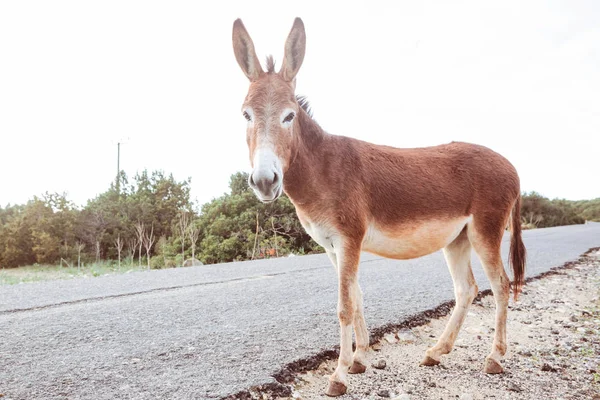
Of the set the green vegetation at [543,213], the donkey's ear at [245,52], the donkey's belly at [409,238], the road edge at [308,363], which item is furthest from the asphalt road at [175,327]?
the green vegetation at [543,213]

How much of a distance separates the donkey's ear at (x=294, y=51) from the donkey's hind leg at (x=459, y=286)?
200 cm

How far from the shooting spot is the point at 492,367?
11.5 ft

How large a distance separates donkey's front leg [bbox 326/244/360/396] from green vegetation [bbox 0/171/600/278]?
493 inches

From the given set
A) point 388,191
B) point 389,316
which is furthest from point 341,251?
point 389,316

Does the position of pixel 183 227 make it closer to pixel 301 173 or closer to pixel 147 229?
pixel 147 229

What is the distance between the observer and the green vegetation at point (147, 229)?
18078 millimetres

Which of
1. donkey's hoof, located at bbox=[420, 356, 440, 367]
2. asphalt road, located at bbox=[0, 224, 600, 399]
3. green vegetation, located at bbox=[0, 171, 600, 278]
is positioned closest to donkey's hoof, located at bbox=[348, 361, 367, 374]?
asphalt road, located at bbox=[0, 224, 600, 399]

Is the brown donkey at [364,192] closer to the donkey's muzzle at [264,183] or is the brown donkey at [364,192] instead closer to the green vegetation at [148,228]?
the donkey's muzzle at [264,183]

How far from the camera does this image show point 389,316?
4.60 m

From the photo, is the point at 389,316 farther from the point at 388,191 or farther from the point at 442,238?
the point at 388,191

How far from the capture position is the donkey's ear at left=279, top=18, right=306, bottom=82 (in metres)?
2.96

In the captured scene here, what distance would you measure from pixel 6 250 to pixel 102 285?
899 inches

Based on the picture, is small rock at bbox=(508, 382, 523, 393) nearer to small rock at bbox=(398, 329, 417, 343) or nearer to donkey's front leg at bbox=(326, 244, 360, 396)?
small rock at bbox=(398, 329, 417, 343)

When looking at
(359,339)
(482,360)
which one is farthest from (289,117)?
(482,360)
